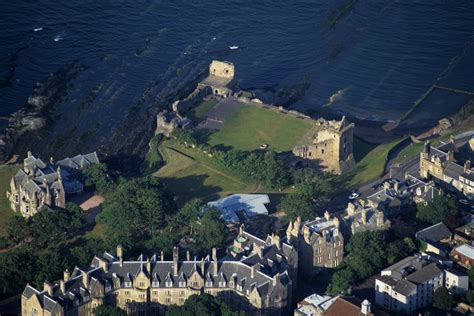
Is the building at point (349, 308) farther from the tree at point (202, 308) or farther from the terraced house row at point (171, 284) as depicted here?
the tree at point (202, 308)

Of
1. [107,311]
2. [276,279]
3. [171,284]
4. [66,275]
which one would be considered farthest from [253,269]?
[66,275]

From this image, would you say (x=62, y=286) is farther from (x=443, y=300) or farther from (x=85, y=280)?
(x=443, y=300)

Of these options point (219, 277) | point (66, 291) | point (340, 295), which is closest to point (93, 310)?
point (66, 291)

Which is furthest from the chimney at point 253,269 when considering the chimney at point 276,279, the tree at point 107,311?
the tree at point 107,311

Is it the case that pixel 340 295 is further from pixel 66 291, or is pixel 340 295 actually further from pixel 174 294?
pixel 66 291

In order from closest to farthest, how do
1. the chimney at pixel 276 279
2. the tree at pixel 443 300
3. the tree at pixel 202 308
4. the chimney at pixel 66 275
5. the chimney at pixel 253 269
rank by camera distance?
the tree at pixel 202 308
the chimney at pixel 66 275
the chimney at pixel 276 279
the chimney at pixel 253 269
the tree at pixel 443 300

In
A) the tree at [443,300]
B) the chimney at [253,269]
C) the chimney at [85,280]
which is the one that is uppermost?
the chimney at [253,269]
